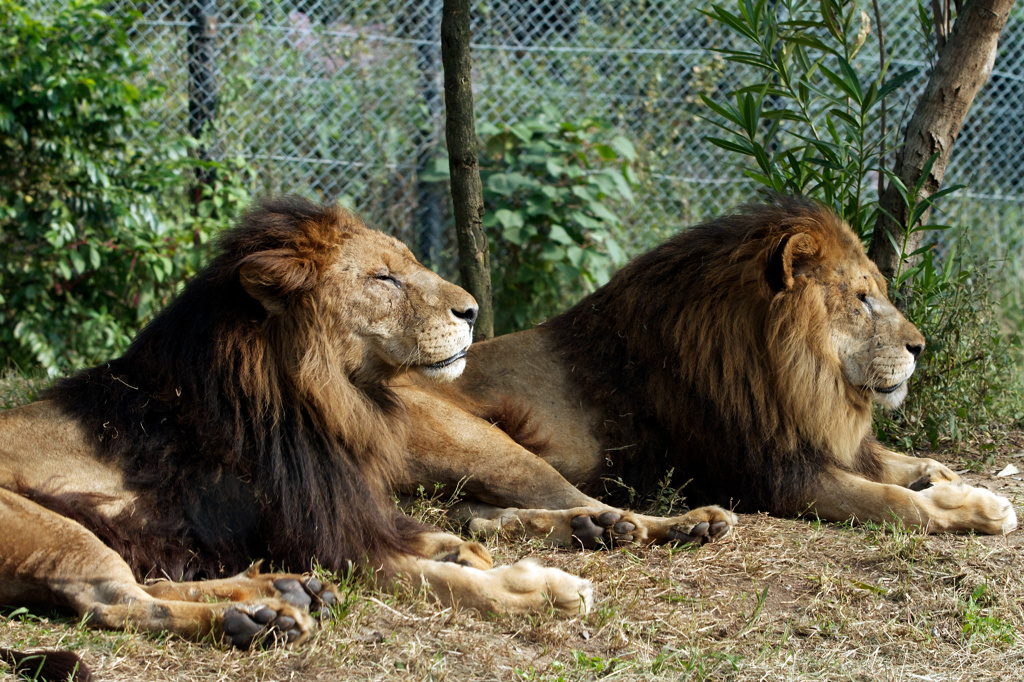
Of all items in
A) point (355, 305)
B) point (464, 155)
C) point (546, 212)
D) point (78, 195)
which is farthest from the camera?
point (546, 212)

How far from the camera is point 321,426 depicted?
3105mm

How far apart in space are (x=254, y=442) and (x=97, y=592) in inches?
23.8

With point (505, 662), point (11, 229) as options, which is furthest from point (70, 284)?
point (505, 662)

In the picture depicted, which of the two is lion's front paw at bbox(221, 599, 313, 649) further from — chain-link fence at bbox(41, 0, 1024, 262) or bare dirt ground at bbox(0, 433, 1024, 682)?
chain-link fence at bbox(41, 0, 1024, 262)

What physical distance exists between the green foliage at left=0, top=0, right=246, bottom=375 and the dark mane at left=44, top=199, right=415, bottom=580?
11.6ft

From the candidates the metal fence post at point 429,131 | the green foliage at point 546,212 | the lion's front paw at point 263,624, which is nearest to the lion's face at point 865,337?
the lion's front paw at point 263,624

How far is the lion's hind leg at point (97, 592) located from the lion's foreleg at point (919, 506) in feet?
6.94

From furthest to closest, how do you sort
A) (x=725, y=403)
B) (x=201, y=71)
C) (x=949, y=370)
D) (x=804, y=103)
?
(x=201, y=71) → (x=949, y=370) → (x=804, y=103) → (x=725, y=403)

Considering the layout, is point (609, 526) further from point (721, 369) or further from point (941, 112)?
point (941, 112)

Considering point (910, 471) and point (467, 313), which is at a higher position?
point (910, 471)

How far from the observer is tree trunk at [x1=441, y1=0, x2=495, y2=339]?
4961 millimetres

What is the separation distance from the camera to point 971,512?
3627 millimetres

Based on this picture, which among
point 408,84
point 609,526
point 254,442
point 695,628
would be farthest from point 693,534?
point 408,84

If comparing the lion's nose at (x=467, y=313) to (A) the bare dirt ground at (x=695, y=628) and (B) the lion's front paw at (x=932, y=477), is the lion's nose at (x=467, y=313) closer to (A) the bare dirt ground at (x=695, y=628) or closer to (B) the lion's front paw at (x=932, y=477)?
(A) the bare dirt ground at (x=695, y=628)
